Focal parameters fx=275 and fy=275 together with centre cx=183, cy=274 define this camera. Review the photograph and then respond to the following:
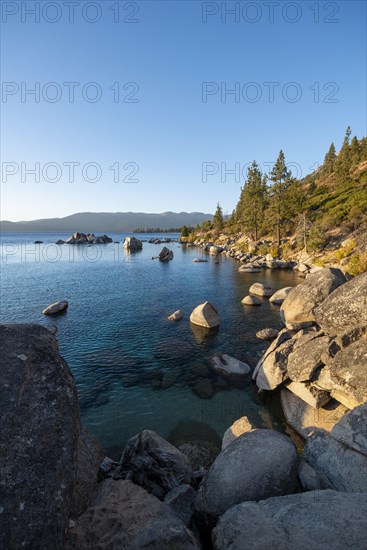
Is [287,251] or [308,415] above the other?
[287,251]

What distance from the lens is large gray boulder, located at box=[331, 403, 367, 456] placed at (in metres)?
8.47

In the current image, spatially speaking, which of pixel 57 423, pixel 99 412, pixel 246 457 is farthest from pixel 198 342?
pixel 57 423

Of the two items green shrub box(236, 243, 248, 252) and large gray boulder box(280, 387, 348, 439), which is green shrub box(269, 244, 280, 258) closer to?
green shrub box(236, 243, 248, 252)

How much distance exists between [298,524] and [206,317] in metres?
21.6

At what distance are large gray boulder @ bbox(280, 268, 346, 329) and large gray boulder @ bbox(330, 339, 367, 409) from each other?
624 cm

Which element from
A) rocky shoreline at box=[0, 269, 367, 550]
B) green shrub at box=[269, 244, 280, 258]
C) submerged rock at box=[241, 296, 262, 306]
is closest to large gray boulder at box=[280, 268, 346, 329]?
rocky shoreline at box=[0, 269, 367, 550]

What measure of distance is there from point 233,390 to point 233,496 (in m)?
10.0

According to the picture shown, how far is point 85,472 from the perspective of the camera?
6879 mm

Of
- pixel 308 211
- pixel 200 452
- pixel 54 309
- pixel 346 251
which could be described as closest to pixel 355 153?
pixel 308 211

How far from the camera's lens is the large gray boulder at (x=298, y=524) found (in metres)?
5.25

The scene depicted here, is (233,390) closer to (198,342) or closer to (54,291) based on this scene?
(198,342)

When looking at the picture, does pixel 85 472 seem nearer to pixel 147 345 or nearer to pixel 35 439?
pixel 35 439

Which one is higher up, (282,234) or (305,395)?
(282,234)

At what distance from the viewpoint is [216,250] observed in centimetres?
9188
